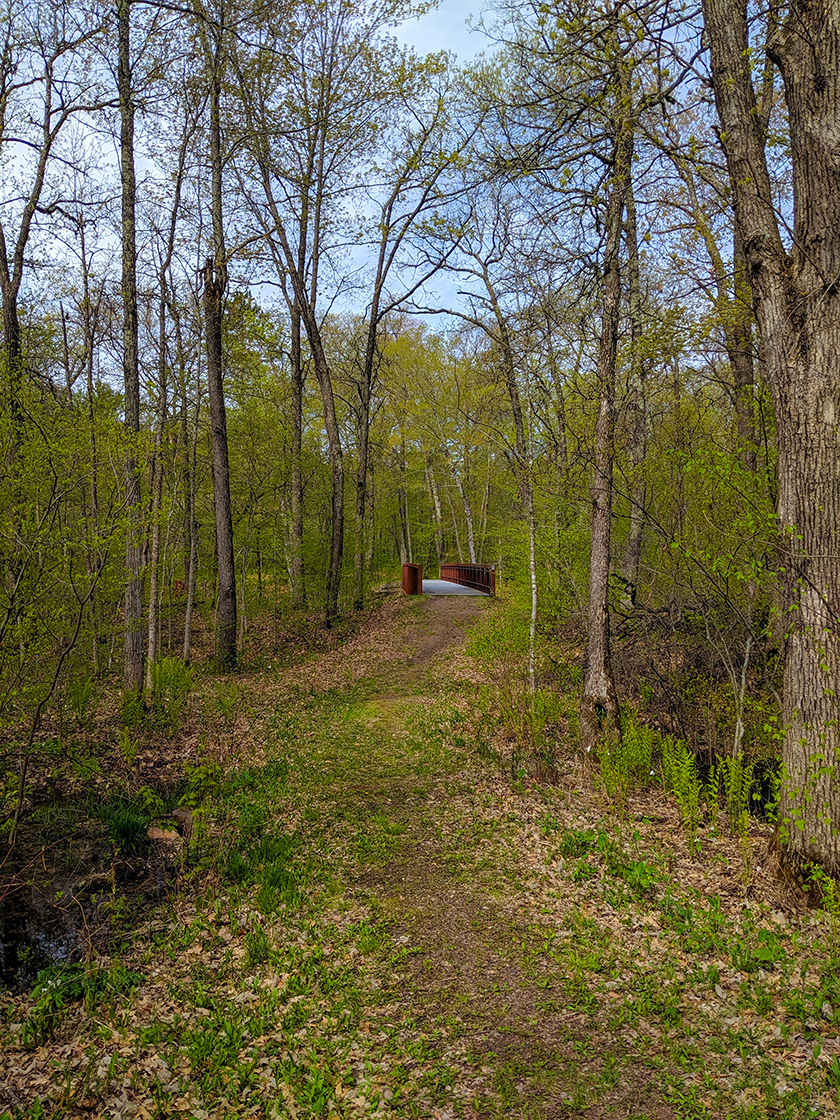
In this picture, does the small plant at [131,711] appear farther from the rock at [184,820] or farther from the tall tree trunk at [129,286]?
the rock at [184,820]

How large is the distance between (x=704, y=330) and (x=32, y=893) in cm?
730

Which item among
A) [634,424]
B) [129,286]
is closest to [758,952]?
[634,424]

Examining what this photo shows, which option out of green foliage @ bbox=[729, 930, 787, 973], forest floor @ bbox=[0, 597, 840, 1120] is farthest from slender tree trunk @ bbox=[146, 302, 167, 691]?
green foliage @ bbox=[729, 930, 787, 973]

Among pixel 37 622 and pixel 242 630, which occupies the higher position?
pixel 37 622

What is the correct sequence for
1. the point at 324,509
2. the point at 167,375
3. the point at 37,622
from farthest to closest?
the point at 324,509, the point at 167,375, the point at 37,622

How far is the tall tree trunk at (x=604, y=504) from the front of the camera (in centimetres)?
629

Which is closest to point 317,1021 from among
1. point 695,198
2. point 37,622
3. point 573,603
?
point 37,622

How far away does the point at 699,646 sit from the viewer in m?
6.70

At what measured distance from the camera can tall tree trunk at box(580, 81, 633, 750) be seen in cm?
629

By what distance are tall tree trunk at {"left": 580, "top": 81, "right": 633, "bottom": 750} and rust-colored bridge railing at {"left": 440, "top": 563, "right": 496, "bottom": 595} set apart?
35.4 ft

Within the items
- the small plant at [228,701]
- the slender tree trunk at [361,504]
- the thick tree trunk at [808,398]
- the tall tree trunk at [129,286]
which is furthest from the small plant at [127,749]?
the slender tree trunk at [361,504]

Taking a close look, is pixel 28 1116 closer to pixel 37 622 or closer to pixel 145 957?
pixel 145 957

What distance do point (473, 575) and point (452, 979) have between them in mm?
18030

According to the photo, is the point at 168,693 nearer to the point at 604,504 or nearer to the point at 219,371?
the point at 219,371
